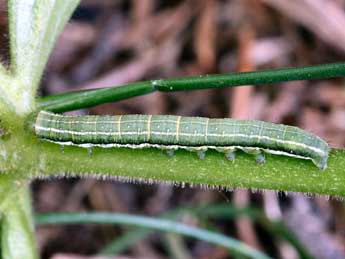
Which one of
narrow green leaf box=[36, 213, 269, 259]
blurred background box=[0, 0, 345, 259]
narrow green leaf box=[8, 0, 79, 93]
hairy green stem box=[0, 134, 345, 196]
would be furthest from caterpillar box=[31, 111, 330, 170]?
blurred background box=[0, 0, 345, 259]

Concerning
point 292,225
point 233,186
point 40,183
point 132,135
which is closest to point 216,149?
point 233,186

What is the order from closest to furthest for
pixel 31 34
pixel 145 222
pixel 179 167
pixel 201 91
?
pixel 179 167 → pixel 31 34 → pixel 145 222 → pixel 201 91

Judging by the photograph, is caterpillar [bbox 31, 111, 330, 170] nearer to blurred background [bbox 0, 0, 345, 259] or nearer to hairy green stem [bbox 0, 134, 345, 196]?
hairy green stem [bbox 0, 134, 345, 196]

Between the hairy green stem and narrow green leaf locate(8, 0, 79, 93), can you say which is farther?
narrow green leaf locate(8, 0, 79, 93)

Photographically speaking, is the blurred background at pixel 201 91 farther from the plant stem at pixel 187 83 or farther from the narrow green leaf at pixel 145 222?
the plant stem at pixel 187 83

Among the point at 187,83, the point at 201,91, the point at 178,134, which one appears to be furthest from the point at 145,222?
the point at 201,91

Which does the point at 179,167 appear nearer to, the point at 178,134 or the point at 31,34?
the point at 178,134
